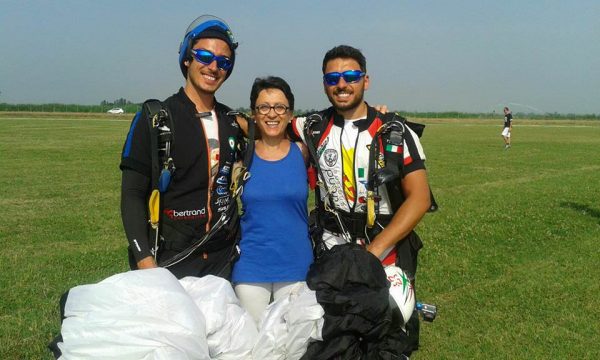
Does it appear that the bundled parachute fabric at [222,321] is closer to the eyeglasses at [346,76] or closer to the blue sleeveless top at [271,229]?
the blue sleeveless top at [271,229]

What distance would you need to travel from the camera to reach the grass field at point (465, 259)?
475cm

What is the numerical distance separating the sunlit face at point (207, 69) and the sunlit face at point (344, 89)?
0.67 meters

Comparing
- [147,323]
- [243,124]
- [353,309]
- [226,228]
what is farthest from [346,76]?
[147,323]

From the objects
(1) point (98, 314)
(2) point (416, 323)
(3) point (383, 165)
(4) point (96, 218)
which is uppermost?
(3) point (383, 165)

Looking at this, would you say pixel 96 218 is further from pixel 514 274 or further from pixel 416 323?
pixel 416 323

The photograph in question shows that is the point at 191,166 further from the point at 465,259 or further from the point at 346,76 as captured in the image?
the point at 465,259

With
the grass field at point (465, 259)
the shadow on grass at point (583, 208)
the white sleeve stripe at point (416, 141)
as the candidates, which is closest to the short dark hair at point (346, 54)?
the white sleeve stripe at point (416, 141)

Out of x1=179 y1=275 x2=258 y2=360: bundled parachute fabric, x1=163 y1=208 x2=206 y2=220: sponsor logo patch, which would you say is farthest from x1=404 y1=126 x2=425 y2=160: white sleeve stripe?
x1=179 y1=275 x2=258 y2=360: bundled parachute fabric

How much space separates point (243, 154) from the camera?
3.32 metres

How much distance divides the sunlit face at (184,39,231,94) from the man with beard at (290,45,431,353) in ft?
2.23

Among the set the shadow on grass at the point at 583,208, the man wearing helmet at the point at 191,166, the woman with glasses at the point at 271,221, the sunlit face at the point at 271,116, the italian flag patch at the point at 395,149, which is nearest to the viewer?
the man wearing helmet at the point at 191,166

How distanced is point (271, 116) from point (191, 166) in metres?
0.66

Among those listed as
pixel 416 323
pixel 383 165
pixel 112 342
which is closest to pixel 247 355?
pixel 112 342

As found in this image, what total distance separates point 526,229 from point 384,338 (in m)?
7.36
